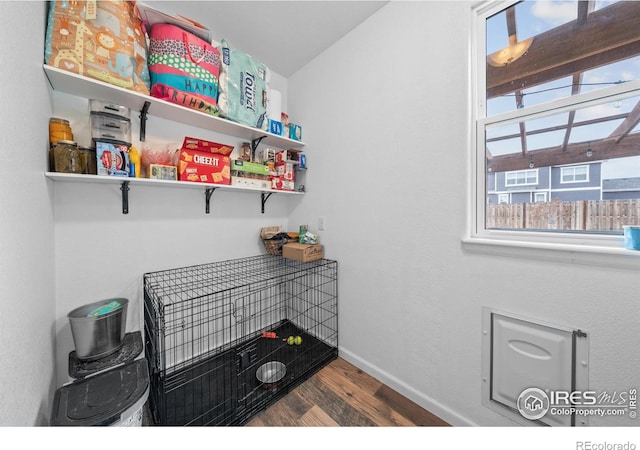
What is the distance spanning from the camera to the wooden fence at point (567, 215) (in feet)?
3.04

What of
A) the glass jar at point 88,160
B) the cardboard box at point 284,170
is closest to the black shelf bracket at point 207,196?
the cardboard box at point 284,170

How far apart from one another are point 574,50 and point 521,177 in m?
0.58

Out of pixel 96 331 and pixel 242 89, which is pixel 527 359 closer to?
pixel 96 331

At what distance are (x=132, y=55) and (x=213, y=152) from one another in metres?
0.61

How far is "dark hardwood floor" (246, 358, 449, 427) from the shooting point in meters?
1.30

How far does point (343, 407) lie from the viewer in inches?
55.1

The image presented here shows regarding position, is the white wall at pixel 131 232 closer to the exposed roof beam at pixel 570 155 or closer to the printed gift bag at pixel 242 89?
the printed gift bag at pixel 242 89

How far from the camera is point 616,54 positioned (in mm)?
944

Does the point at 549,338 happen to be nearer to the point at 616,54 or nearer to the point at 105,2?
the point at 616,54

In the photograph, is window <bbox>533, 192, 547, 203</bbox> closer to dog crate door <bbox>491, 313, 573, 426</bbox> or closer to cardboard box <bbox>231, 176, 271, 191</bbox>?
dog crate door <bbox>491, 313, 573, 426</bbox>

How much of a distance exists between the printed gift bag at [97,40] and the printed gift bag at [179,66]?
8 cm

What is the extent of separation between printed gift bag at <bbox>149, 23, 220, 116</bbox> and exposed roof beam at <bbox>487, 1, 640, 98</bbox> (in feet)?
5.55

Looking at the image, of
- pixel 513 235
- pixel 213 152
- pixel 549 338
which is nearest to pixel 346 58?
pixel 213 152

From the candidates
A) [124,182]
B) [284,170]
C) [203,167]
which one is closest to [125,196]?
[124,182]
